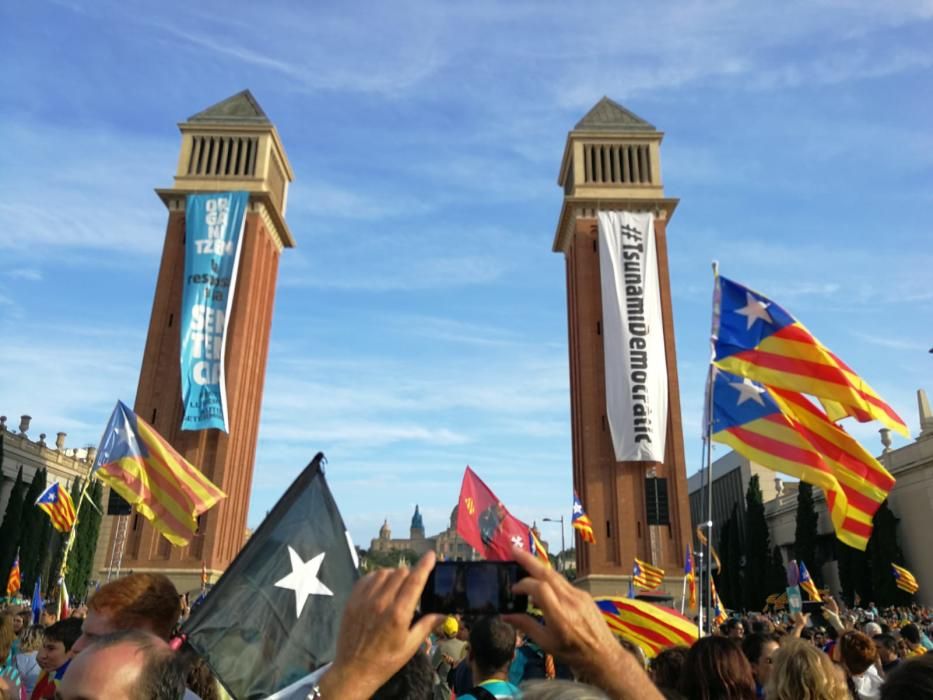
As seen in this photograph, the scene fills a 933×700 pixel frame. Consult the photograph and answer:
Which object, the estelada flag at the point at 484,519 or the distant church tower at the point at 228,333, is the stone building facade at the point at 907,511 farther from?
the distant church tower at the point at 228,333

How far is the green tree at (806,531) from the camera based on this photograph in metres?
48.0

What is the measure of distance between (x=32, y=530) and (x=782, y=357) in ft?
170

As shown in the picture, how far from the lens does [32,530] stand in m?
50.0

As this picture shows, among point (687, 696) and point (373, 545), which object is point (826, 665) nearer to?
point (687, 696)

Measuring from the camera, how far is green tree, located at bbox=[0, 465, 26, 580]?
48.0m

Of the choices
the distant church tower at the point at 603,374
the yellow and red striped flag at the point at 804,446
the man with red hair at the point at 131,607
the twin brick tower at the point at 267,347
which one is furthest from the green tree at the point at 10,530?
the man with red hair at the point at 131,607

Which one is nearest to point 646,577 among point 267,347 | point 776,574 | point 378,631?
point 378,631

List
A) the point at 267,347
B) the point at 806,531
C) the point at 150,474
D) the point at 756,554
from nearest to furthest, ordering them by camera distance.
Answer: the point at 150,474, the point at 267,347, the point at 806,531, the point at 756,554

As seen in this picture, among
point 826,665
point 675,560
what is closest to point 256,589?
point 826,665

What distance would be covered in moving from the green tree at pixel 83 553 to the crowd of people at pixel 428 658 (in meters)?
54.4

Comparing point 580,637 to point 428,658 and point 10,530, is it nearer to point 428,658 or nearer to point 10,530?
point 428,658

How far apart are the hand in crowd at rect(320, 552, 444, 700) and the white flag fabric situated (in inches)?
1470

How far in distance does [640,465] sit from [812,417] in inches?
1143

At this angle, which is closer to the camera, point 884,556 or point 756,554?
point 884,556
